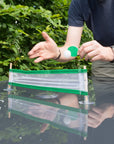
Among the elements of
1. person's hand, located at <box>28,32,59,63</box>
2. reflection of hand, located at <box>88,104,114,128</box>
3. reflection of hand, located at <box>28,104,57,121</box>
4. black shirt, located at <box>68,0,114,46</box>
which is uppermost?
black shirt, located at <box>68,0,114,46</box>

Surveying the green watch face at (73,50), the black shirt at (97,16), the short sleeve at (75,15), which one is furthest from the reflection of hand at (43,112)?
the short sleeve at (75,15)

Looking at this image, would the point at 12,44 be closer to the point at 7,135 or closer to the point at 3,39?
the point at 3,39

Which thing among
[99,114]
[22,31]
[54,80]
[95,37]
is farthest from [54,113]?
[22,31]

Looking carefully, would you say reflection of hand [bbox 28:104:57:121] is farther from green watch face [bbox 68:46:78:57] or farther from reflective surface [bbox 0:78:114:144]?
green watch face [bbox 68:46:78:57]

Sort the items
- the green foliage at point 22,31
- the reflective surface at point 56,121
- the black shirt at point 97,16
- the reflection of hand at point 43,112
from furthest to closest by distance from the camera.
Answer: the green foliage at point 22,31, the black shirt at point 97,16, the reflection of hand at point 43,112, the reflective surface at point 56,121

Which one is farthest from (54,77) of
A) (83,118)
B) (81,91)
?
(83,118)

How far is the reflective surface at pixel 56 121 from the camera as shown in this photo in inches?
35.3

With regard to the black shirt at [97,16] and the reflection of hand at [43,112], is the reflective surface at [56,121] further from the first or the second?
the black shirt at [97,16]

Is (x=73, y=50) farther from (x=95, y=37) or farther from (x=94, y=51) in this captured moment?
(x=95, y=37)

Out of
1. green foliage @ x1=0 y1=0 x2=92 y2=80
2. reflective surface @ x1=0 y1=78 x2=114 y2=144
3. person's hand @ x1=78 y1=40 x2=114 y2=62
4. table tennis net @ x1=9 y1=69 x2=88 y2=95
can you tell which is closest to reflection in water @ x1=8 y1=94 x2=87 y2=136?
reflective surface @ x1=0 y1=78 x2=114 y2=144

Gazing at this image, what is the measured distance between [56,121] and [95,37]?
1.70m

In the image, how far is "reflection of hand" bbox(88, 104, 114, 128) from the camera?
1.11 meters

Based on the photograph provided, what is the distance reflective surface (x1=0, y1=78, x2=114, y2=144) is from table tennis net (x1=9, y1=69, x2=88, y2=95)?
156 mm

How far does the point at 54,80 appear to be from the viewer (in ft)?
6.54
